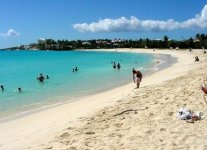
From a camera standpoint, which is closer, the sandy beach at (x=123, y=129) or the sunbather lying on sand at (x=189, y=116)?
the sandy beach at (x=123, y=129)

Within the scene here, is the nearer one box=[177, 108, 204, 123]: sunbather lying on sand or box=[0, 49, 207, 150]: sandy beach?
box=[0, 49, 207, 150]: sandy beach

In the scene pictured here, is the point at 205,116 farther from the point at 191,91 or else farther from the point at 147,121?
the point at 191,91

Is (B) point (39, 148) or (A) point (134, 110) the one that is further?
(A) point (134, 110)

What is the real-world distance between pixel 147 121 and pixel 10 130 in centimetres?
512

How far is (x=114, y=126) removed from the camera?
11.1 metres

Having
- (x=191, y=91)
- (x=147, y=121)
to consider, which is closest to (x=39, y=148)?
(x=147, y=121)

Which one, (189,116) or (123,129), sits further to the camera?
(189,116)

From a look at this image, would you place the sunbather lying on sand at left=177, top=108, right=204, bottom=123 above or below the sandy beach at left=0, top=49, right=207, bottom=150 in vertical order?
above

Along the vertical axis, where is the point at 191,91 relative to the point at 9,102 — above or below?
above

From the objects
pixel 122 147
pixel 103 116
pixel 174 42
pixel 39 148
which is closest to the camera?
pixel 122 147

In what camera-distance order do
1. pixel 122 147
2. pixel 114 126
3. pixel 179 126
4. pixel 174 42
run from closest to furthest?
1. pixel 122 147
2. pixel 179 126
3. pixel 114 126
4. pixel 174 42

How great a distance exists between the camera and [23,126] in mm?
13789

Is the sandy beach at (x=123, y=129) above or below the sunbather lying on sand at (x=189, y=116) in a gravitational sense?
below

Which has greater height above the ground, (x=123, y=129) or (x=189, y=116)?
(x=189, y=116)
